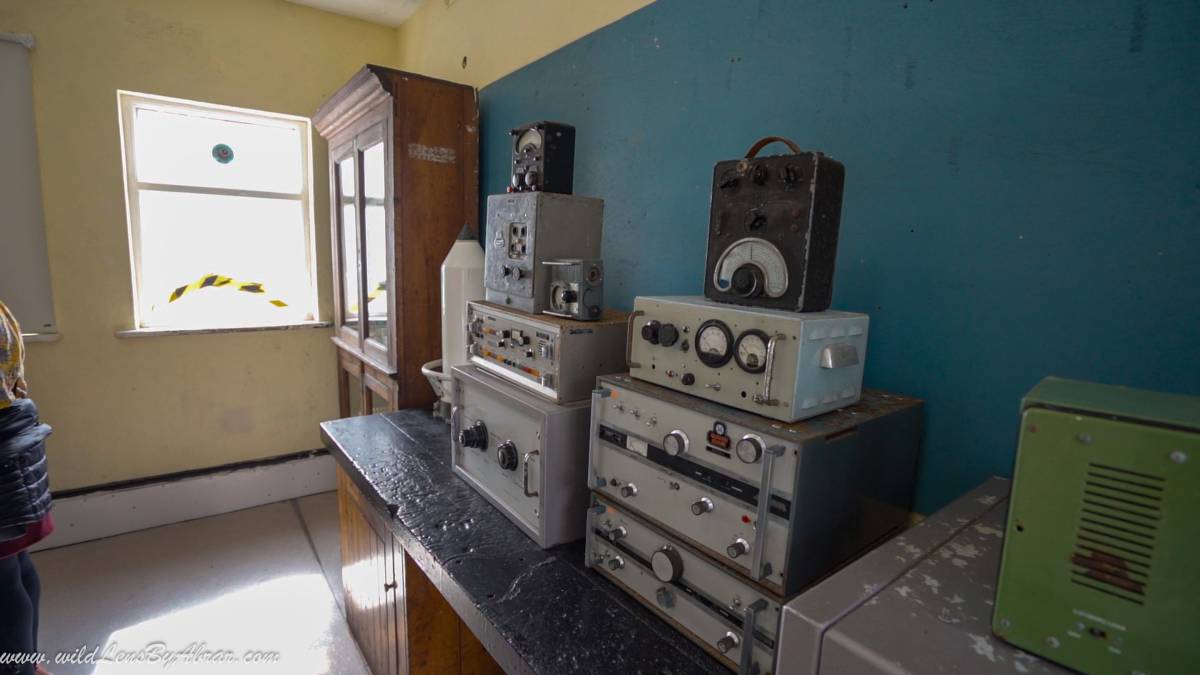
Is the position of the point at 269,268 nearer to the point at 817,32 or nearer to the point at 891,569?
the point at 817,32

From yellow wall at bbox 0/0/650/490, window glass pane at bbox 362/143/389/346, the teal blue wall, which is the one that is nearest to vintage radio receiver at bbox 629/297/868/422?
the teal blue wall

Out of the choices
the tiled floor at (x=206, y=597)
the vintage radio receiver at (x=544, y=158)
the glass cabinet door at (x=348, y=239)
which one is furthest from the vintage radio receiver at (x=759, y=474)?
the glass cabinet door at (x=348, y=239)

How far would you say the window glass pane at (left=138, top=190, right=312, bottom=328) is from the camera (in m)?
2.91

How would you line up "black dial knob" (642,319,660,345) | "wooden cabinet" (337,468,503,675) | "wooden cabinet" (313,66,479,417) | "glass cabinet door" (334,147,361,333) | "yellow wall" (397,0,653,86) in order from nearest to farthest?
"black dial knob" (642,319,660,345) < "wooden cabinet" (337,468,503,675) < "yellow wall" (397,0,653,86) < "wooden cabinet" (313,66,479,417) < "glass cabinet door" (334,147,361,333)

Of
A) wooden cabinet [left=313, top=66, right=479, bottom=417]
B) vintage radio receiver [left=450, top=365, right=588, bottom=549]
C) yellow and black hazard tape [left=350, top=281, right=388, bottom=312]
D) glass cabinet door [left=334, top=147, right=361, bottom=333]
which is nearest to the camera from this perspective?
vintage radio receiver [left=450, top=365, right=588, bottom=549]

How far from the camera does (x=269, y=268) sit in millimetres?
3219

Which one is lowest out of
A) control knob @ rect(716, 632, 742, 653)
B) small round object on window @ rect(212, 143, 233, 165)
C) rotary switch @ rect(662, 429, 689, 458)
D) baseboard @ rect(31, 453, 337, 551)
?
baseboard @ rect(31, 453, 337, 551)

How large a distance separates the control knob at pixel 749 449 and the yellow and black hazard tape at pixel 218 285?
3.26 m

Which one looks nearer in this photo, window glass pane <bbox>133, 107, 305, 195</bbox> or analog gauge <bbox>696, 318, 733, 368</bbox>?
analog gauge <bbox>696, 318, 733, 368</bbox>

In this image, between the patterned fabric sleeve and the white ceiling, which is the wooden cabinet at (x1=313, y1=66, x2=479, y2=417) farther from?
the patterned fabric sleeve

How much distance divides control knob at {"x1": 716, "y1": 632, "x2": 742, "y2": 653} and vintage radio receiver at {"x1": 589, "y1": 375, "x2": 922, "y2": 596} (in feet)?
0.37

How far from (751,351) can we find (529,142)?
98 cm

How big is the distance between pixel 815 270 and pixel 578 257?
701 mm

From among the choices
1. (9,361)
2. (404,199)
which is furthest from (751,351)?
(9,361)
